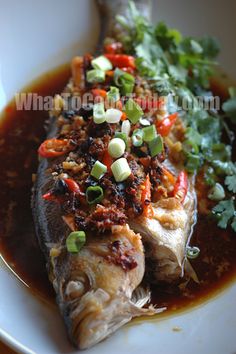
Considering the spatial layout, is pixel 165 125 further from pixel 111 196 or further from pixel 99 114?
pixel 111 196

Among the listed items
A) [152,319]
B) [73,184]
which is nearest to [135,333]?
[152,319]

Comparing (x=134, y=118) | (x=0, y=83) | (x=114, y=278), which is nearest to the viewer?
(x=114, y=278)

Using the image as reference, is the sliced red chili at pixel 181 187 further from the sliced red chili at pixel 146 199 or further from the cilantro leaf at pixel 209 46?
the cilantro leaf at pixel 209 46

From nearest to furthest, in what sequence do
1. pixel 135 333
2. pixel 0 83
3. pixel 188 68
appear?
pixel 135 333
pixel 0 83
pixel 188 68

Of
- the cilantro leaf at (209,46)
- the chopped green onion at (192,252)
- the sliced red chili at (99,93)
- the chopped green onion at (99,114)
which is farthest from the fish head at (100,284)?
the cilantro leaf at (209,46)

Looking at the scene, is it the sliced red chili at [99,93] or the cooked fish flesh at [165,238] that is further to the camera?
the sliced red chili at [99,93]

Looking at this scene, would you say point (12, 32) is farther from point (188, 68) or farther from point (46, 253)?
point (46, 253)

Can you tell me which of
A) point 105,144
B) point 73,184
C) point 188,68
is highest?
point 188,68
